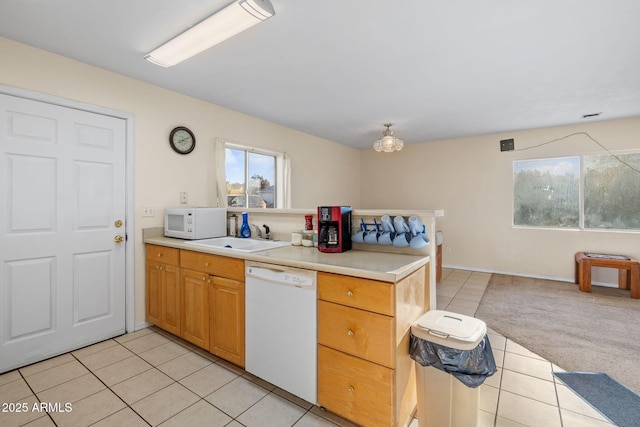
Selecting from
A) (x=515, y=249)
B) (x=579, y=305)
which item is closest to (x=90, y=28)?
(x=579, y=305)

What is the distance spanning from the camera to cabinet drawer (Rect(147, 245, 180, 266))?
8.25ft

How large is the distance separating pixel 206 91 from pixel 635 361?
462cm

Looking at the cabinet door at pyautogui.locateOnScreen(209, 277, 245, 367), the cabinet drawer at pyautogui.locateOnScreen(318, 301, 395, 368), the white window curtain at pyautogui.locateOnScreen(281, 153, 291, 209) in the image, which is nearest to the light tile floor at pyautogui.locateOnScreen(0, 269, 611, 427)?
the cabinet door at pyautogui.locateOnScreen(209, 277, 245, 367)

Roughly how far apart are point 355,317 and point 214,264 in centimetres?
122

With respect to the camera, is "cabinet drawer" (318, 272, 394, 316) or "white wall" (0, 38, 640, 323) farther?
"white wall" (0, 38, 640, 323)

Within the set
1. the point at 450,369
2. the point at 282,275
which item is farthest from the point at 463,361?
the point at 282,275

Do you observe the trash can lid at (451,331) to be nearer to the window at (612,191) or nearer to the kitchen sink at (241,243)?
the kitchen sink at (241,243)

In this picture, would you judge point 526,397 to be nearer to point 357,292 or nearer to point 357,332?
point 357,332

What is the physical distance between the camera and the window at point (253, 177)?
13.0 feet

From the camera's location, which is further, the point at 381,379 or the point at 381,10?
the point at 381,10

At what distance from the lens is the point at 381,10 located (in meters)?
1.86

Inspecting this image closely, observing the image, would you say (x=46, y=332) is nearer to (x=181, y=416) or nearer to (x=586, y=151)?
(x=181, y=416)

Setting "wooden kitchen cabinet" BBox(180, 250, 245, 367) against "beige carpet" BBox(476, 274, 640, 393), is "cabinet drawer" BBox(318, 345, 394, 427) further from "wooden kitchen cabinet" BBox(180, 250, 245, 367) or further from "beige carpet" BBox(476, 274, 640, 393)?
"beige carpet" BBox(476, 274, 640, 393)

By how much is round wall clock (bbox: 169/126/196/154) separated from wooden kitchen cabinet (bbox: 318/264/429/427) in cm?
245
